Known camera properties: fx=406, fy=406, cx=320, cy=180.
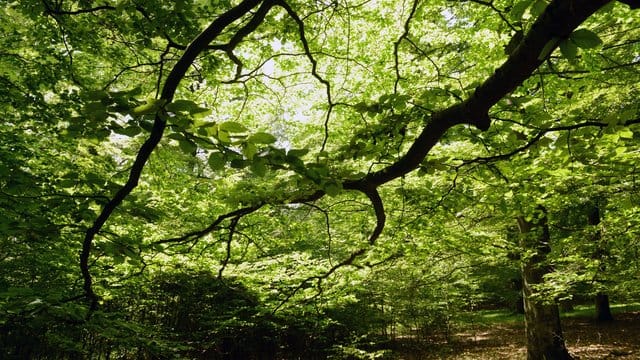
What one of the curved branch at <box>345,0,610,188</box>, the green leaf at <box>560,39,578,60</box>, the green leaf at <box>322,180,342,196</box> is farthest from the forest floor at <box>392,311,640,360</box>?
the green leaf at <box>560,39,578,60</box>

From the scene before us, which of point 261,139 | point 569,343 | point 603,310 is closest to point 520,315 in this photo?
point 603,310

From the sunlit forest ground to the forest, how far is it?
0.18 m

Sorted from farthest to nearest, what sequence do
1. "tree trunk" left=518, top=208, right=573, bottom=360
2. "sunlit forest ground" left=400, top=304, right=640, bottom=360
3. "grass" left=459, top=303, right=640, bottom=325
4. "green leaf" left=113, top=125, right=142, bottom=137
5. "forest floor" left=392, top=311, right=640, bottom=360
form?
"grass" left=459, top=303, right=640, bottom=325, "sunlit forest ground" left=400, top=304, right=640, bottom=360, "forest floor" left=392, top=311, right=640, bottom=360, "tree trunk" left=518, top=208, right=573, bottom=360, "green leaf" left=113, top=125, right=142, bottom=137

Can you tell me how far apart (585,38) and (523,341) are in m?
15.0

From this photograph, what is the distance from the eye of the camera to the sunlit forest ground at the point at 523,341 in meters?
11.0

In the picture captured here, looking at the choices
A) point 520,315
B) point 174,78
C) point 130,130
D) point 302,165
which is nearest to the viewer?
point 130,130

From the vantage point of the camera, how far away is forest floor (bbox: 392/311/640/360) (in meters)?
10.8

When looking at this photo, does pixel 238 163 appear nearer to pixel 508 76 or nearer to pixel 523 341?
pixel 508 76

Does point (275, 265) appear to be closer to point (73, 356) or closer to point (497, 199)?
point (497, 199)

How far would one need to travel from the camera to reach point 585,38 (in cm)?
132

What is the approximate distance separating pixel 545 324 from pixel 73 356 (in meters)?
10.4

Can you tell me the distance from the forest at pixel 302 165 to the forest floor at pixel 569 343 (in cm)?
19

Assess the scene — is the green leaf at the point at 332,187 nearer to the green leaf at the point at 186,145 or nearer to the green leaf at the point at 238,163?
the green leaf at the point at 238,163

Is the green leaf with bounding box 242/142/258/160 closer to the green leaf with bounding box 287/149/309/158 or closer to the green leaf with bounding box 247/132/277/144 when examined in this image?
the green leaf with bounding box 247/132/277/144
